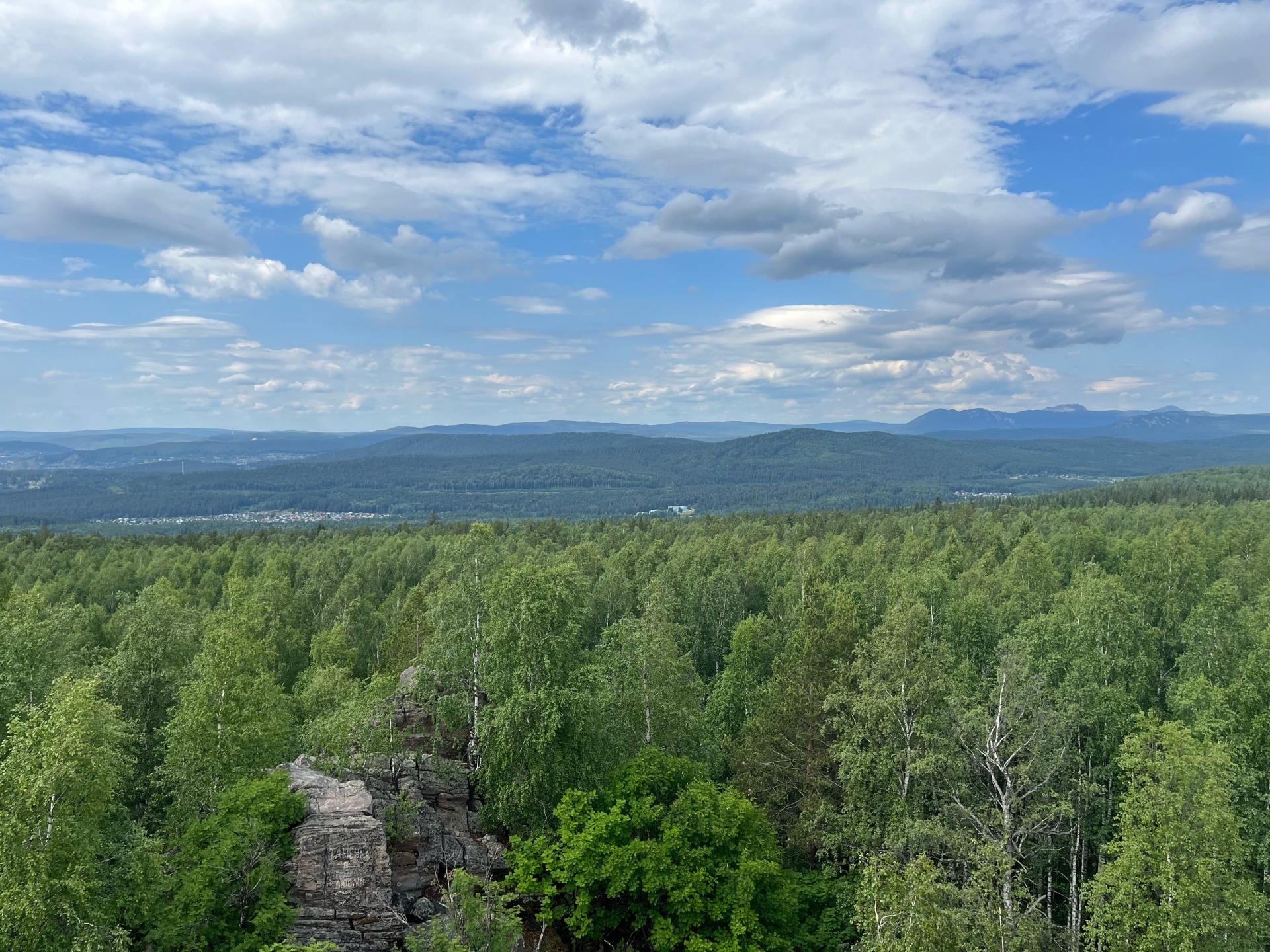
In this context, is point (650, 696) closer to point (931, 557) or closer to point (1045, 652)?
point (1045, 652)

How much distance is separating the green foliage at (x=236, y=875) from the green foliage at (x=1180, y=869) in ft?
93.7

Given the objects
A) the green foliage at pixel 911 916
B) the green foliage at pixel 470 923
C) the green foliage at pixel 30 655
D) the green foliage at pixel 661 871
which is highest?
the green foliage at pixel 30 655

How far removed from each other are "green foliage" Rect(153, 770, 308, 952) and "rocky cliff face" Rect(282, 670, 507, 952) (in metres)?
0.69

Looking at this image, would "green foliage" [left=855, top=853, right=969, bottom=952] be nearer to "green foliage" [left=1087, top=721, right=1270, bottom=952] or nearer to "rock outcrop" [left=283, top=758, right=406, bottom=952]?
"green foliage" [left=1087, top=721, right=1270, bottom=952]

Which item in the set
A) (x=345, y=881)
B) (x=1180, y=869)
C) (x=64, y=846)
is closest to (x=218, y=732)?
(x=64, y=846)

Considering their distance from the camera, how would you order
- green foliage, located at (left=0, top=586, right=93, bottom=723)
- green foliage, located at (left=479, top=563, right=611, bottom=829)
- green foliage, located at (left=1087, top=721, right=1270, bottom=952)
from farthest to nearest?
1. green foliage, located at (left=0, top=586, right=93, bottom=723)
2. green foliage, located at (left=479, top=563, right=611, bottom=829)
3. green foliage, located at (left=1087, top=721, right=1270, bottom=952)

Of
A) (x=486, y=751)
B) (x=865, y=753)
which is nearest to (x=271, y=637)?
(x=486, y=751)

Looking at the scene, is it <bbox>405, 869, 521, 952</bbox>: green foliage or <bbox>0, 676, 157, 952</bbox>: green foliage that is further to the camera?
<bbox>405, 869, 521, 952</bbox>: green foliage

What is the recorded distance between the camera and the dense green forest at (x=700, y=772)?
73.9 feet

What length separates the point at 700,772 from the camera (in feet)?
110

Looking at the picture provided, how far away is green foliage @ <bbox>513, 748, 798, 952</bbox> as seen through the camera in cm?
2816

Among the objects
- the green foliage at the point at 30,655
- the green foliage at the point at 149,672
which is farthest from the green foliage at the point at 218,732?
the green foliage at the point at 30,655

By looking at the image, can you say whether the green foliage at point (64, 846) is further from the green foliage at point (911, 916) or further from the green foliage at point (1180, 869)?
the green foliage at point (1180, 869)

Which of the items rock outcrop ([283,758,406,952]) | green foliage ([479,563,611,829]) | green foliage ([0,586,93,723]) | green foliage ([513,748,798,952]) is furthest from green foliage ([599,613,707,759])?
green foliage ([0,586,93,723])
